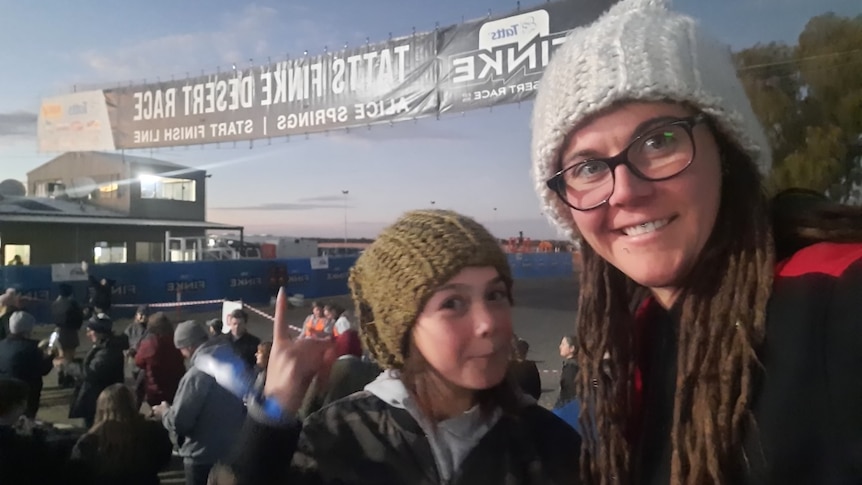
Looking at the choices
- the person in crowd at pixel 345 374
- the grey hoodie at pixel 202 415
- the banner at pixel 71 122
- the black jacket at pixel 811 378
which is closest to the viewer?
the black jacket at pixel 811 378

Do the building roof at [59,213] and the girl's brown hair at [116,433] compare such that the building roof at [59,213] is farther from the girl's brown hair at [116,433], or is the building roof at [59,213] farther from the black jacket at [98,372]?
the girl's brown hair at [116,433]

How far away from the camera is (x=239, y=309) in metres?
1.20

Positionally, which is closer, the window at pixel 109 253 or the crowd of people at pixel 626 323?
the crowd of people at pixel 626 323

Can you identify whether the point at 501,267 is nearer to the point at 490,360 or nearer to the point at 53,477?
the point at 490,360

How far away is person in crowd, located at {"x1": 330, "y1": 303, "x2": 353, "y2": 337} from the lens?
36.3 inches

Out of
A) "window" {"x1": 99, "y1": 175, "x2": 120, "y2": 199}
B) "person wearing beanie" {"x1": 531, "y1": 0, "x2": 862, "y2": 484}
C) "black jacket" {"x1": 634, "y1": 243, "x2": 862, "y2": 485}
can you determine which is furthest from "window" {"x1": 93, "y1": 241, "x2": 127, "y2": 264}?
"black jacket" {"x1": 634, "y1": 243, "x2": 862, "y2": 485}

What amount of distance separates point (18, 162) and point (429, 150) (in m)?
0.94

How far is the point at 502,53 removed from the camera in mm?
1184

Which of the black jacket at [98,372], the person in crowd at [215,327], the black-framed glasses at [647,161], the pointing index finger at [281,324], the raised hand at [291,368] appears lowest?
the black jacket at [98,372]

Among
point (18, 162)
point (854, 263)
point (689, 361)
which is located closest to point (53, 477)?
point (18, 162)

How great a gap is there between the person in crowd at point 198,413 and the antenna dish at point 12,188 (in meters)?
0.49

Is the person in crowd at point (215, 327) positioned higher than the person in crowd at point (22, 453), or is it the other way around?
the person in crowd at point (215, 327)

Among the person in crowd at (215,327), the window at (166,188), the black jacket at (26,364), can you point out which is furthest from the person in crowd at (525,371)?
the black jacket at (26,364)

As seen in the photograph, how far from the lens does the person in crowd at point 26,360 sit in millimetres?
1287
